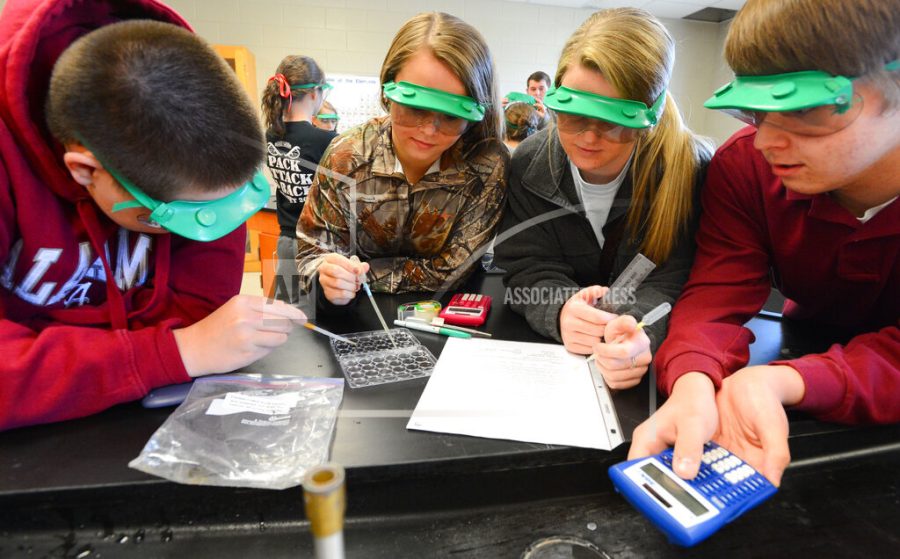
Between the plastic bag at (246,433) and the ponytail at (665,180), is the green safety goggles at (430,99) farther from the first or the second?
the plastic bag at (246,433)

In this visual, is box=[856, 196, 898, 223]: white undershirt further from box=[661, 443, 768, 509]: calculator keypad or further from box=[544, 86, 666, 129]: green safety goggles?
box=[661, 443, 768, 509]: calculator keypad

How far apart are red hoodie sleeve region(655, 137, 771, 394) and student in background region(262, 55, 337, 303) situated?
5.26ft

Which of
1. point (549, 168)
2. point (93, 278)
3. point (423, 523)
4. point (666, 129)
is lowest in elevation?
point (423, 523)

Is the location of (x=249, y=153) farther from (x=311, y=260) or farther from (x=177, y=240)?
(x=311, y=260)

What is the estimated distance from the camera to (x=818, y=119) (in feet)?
2.02

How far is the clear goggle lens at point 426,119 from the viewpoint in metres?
0.98

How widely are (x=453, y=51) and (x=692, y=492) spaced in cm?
84

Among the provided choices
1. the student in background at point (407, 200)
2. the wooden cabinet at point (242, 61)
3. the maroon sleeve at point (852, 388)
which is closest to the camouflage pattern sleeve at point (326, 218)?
the student in background at point (407, 200)

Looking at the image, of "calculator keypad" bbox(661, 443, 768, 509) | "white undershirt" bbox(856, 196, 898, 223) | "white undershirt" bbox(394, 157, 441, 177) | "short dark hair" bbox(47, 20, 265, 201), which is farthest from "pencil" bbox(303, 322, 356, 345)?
"white undershirt" bbox(856, 196, 898, 223)

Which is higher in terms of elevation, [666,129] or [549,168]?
[666,129]

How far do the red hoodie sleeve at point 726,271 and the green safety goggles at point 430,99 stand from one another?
1.68ft

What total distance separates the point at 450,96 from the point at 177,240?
0.57 meters

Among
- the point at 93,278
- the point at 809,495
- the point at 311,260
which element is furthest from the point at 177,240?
the point at 809,495

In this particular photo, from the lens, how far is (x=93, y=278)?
779mm
